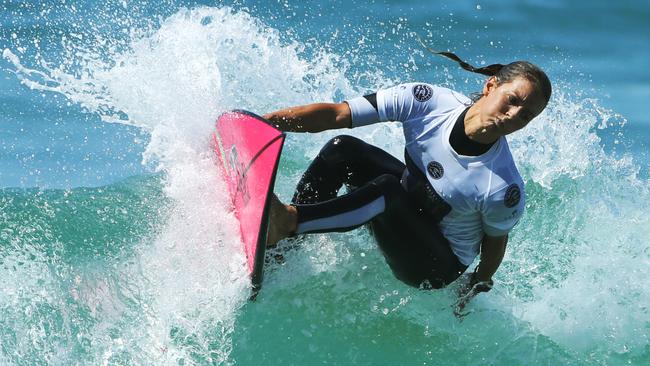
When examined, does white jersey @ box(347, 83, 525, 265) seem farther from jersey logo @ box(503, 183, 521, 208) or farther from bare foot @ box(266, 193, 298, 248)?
bare foot @ box(266, 193, 298, 248)

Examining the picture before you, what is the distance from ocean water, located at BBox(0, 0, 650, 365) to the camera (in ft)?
14.4

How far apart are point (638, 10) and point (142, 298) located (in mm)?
8488

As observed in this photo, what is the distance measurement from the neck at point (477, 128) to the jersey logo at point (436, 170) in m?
0.21

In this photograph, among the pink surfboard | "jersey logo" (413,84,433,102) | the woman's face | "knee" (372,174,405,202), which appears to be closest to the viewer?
the pink surfboard

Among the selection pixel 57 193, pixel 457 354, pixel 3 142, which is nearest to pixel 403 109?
pixel 457 354

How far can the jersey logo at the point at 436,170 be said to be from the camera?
4.13 meters

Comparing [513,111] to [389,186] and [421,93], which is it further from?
[389,186]

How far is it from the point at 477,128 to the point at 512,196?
1.15 feet

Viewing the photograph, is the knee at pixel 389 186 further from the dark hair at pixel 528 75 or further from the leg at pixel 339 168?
the dark hair at pixel 528 75

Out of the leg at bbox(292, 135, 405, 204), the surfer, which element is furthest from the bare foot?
the leg at bbox(292, 135, 405, 204)

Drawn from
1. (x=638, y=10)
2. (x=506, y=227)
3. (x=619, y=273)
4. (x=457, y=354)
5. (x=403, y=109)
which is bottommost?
(x=638, y=10)

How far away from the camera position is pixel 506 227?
413 centimetres

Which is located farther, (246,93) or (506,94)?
(246,93)

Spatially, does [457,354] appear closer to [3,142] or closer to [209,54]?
[209,54]
